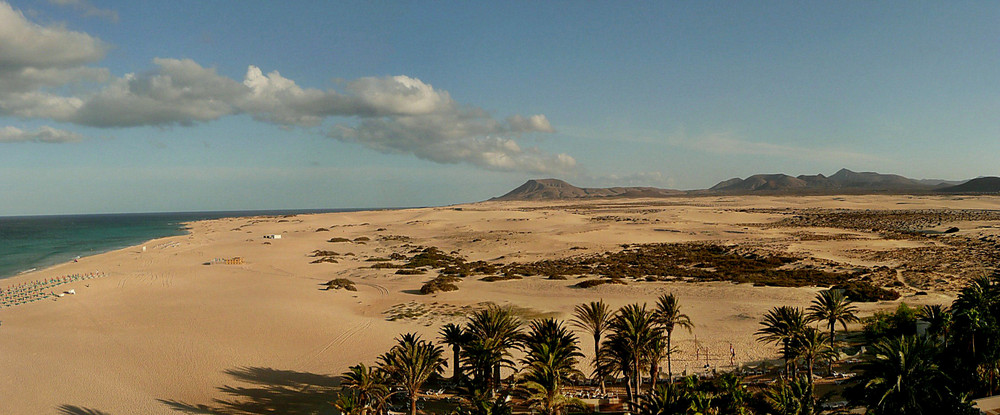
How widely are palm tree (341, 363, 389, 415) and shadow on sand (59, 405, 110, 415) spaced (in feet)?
47.6

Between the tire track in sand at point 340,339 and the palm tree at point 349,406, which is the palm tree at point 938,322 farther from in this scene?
the tire track in sand at point 340,339

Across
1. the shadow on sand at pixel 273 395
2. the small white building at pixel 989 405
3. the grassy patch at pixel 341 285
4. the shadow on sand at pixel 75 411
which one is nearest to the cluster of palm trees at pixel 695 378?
the small white building at pixel 989 405

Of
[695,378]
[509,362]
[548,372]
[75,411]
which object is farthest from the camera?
[75,411]

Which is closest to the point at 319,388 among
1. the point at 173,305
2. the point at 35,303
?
the point at 173,305

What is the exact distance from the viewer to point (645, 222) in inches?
4653

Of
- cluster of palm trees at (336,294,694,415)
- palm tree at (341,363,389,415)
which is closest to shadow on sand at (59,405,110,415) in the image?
cluster of palm trees at (336,294,694,415)

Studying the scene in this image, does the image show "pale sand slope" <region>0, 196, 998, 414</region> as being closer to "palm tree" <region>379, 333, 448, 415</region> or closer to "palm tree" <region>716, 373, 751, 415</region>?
"palm tree" <region>716, 373, 751, 415</region>

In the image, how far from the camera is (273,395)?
24703 mm

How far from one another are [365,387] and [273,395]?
31.9 ft

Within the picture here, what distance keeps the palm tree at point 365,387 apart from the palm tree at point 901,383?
17.7 meters

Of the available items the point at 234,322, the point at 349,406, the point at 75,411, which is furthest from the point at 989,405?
the point at 234,322

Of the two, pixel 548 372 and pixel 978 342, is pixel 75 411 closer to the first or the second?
pixel 548 372

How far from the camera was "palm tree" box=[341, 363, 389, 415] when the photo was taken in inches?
726

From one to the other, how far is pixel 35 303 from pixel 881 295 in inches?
3015
